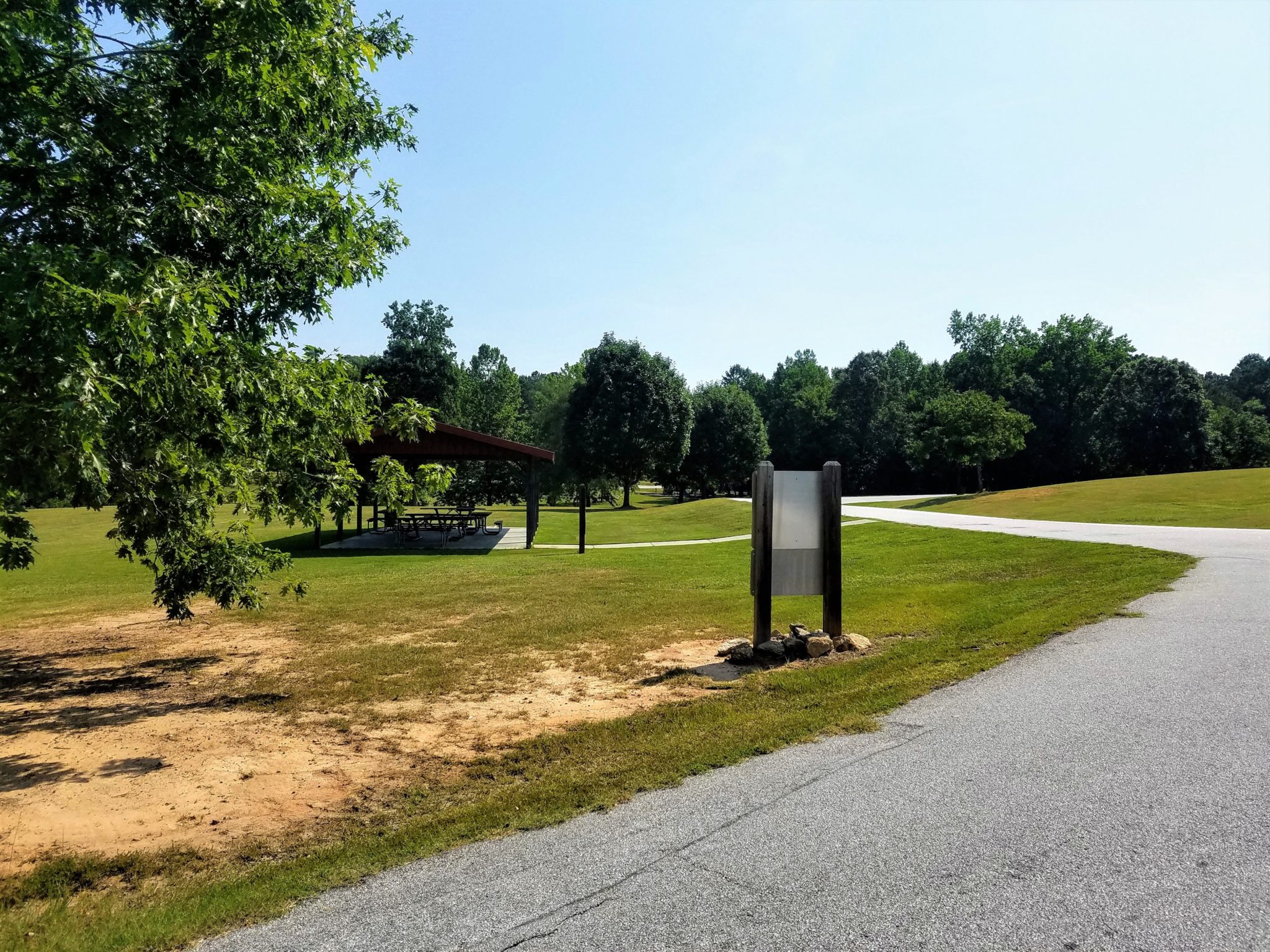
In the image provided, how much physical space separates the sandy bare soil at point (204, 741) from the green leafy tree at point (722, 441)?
5461cm

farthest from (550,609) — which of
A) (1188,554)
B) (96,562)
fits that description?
(96,562)

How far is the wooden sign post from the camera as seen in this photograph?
825 centimetres

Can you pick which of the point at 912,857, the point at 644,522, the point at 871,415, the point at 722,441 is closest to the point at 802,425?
the point at 871,415

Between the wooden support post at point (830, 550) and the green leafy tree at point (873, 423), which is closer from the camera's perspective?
the wooden support post at point (830, 550)

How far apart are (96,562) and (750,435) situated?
4925 centimetres

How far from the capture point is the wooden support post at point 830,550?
8.39 metres

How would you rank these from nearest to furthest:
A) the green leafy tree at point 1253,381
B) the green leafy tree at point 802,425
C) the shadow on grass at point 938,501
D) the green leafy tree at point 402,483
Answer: the green leafy tree at point 402,483, the shadow on grass at point 938,501, the green leafy tree at point 802,425, the green leafy tree at point 1253,381

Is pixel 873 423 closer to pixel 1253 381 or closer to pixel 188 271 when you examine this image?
pixel 1253 381

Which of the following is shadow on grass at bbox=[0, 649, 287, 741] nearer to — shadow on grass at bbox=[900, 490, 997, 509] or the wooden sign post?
the wooden sign post

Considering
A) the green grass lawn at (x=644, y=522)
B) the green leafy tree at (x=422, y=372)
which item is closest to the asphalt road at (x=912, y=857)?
the green grass lawn at (x=644, y=522)

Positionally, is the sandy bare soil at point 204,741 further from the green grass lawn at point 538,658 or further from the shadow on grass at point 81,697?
the green grass lawn at point 538,658

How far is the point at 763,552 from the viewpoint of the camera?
821 centimetres

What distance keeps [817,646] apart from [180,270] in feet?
21.0

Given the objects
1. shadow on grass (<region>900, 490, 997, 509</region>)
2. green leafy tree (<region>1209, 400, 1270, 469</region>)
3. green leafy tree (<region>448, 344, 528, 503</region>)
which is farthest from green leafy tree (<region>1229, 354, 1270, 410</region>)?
green leafy tree (<region>448, 344, 528, 503</region>)
